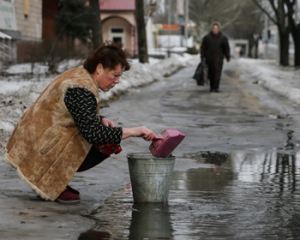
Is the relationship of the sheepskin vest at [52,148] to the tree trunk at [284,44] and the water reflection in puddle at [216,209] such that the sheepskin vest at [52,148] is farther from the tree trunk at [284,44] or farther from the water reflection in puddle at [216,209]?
the tree trunk at [284,44]

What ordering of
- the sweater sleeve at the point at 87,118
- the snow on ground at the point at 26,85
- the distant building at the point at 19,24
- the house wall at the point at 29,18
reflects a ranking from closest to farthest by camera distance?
the sweater sleeve at the point at 87,118
the snow on ground at the point at 26,85
the distant building at the point at 19,24
the house wall at the point at 29,18

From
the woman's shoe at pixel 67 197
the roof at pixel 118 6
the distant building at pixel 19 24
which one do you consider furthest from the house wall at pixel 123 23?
the woman's shoe at pixel 67 197

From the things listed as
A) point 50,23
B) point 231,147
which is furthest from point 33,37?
point 231,147

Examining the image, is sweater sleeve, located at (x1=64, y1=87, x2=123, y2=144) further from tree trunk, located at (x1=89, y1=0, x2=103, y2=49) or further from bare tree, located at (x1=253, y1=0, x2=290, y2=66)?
bare tree, located at (x1=253, y1=0, x2=290, y2=66)

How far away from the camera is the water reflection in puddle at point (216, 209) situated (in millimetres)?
5980

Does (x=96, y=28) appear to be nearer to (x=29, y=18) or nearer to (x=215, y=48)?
(x=215, y=48)

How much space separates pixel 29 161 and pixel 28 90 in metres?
9.87

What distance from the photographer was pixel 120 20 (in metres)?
72.2

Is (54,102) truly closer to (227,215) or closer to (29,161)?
(29,161)

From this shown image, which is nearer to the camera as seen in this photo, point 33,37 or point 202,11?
point 33,37

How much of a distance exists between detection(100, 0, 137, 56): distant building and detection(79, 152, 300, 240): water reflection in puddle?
5974 cm

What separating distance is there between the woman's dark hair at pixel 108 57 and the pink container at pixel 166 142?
2.06ft

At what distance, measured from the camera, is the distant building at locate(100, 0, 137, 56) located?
69625 mm

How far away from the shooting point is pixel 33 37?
3859cm
